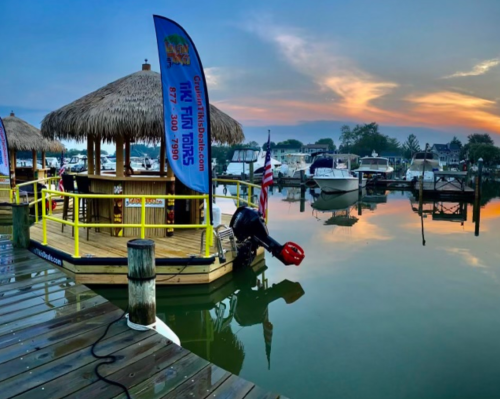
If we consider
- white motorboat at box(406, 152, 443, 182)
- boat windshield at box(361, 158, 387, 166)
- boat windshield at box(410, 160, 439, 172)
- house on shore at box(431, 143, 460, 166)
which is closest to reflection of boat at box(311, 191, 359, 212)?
white motorboat at box(406, 152, 443, 182)

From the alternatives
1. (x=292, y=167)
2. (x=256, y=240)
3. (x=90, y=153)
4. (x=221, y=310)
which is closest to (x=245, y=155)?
(x=292, y=167)

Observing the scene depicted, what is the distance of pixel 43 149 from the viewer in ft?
48.8

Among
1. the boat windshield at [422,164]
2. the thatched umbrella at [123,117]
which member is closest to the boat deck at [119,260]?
the thatched umbrella at [123,117]

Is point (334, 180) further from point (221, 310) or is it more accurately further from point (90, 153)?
point (221, 310)

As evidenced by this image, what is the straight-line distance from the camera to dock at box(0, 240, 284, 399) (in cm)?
258

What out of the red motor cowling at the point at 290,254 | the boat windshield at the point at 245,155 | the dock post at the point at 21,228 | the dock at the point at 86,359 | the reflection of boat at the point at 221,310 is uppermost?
the boat windshield at the point at 245,155

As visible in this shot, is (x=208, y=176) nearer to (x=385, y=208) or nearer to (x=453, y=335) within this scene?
(x=453, y=335)

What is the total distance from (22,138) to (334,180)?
58.5 ft

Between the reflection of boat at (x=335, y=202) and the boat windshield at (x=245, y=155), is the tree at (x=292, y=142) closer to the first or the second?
the boat windshield at (x=245, y=155)

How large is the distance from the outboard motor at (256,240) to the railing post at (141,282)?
3705 mm

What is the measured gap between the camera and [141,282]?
11.1 ft

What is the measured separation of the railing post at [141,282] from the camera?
11.1 ft

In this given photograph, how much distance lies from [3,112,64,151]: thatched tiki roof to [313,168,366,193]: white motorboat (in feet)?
53.3

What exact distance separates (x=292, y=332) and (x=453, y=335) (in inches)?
82.5
